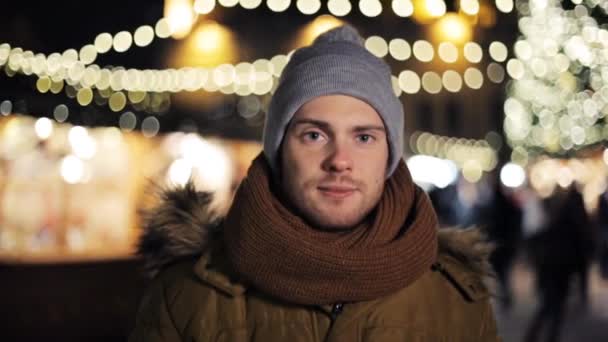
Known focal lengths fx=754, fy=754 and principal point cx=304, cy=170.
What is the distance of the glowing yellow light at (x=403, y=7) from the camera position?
7477 mm

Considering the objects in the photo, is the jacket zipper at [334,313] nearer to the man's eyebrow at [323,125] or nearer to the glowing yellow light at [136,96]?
the man's eyebrow at [323,125]

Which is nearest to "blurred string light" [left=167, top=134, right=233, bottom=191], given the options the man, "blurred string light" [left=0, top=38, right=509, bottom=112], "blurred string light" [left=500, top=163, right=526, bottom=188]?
"blurred string light" [left=0, top=38, right=509, bottom=112]

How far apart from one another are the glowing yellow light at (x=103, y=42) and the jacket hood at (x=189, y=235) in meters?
6.14

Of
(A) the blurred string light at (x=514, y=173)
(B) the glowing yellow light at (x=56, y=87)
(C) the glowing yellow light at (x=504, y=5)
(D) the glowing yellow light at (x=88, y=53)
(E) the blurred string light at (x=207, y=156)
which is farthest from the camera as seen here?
(A) the blurred string light at (x=514, y=173)

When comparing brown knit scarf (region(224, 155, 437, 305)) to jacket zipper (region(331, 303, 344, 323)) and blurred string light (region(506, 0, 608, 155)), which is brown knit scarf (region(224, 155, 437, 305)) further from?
blurred string light (region(506, 0, 608, 155))

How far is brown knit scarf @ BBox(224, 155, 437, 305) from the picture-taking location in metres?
2.16

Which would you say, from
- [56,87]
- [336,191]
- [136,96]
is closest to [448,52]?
[56,87]

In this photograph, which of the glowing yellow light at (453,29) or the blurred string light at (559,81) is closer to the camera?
the glowing yellow light at (453,29)

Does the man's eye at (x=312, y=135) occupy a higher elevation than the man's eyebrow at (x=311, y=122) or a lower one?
lower

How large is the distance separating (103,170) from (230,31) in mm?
3318

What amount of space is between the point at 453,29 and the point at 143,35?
128 inches

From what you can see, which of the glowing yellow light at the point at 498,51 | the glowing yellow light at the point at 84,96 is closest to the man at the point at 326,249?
the glowing yellow light at the point at 498,51

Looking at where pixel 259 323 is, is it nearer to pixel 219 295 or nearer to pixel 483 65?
pixel 219 295

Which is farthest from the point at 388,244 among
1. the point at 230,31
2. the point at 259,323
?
the point at 230,31
